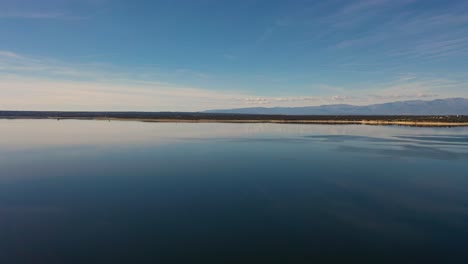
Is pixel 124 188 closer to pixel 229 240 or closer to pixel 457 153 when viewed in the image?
pixel 229 240

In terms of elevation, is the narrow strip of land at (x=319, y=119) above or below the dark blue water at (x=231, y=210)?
above

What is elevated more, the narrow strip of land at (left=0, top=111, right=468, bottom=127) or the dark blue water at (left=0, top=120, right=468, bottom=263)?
the narrow strip of land at (left=0, top=111, right=468, bottom=127)

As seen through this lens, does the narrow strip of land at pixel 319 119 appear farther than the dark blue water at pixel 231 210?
Yes

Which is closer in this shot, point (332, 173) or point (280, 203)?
point (280, 203)

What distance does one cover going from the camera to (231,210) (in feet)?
45.0

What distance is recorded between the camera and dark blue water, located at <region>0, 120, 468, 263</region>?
33.1 feet

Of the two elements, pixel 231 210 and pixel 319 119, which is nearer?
pixel 231 210

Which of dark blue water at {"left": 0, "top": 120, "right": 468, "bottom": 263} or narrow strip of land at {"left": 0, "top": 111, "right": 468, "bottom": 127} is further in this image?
narrow strip of land at {"left": 0, "top": 111, "right": 468, "bottom": 127}

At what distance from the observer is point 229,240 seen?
10789mm

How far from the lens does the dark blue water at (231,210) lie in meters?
10.1

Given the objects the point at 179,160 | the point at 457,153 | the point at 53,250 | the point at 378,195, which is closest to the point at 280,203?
the point at 378,195

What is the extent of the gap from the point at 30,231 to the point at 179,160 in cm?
1438

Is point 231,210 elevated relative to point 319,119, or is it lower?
lower

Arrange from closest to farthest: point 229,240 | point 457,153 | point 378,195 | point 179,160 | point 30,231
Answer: point 229,240
point 30,231
point 378,195
point 179,160
point 457,153
